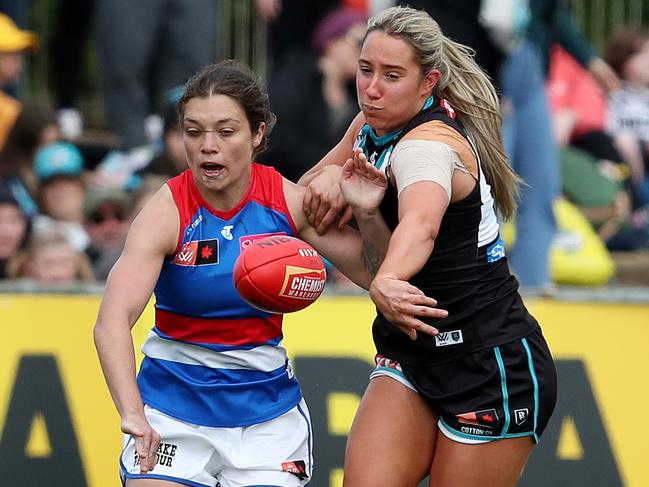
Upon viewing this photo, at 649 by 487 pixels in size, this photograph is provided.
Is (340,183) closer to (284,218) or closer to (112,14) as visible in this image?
(284,218)

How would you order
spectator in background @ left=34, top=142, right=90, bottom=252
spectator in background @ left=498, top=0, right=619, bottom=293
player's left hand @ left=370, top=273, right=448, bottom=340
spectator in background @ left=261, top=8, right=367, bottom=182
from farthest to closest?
spectator in background @ left=261, top=8, right=367, bottom=182 → spectator in background @ left=34, top=142, right=90, bottom=252 → spectator in background @ left=498, top=0, right=619, bottom=293 → player's left hand @ left=370, top=273, right=448, bottom=340

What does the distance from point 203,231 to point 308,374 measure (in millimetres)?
1685

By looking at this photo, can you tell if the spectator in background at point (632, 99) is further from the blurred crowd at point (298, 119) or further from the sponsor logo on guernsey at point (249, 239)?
the sponsor logo on guernsey at point (249, 239)

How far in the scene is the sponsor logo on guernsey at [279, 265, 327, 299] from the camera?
173 inches

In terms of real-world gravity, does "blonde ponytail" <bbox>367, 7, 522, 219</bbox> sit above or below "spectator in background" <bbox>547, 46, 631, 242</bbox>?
above

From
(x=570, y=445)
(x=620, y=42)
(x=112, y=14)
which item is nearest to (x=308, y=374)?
(x=570, y=445)

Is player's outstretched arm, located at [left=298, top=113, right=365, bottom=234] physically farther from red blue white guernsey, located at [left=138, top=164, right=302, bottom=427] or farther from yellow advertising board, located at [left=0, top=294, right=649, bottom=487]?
yellow advertising board, located at [left=0, top=294, right=649, bottom=487]

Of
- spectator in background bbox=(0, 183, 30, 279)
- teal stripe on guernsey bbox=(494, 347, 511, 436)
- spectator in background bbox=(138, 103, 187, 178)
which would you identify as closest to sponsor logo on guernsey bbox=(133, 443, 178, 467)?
teal stripe on guernsey bbox=(494, 347, 511, 436)

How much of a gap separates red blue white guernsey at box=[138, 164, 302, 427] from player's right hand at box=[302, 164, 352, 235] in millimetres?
83

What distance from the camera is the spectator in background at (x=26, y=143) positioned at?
28.4ft

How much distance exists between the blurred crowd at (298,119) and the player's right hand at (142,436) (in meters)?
3.39

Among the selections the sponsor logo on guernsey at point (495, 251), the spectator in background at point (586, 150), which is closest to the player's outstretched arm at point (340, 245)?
the sponsor logo on guernsey at point (495, 251)

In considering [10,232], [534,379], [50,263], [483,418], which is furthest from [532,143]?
[483,418]

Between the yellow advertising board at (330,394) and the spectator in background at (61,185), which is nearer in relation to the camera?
the yellow advertising board at (330,394)
